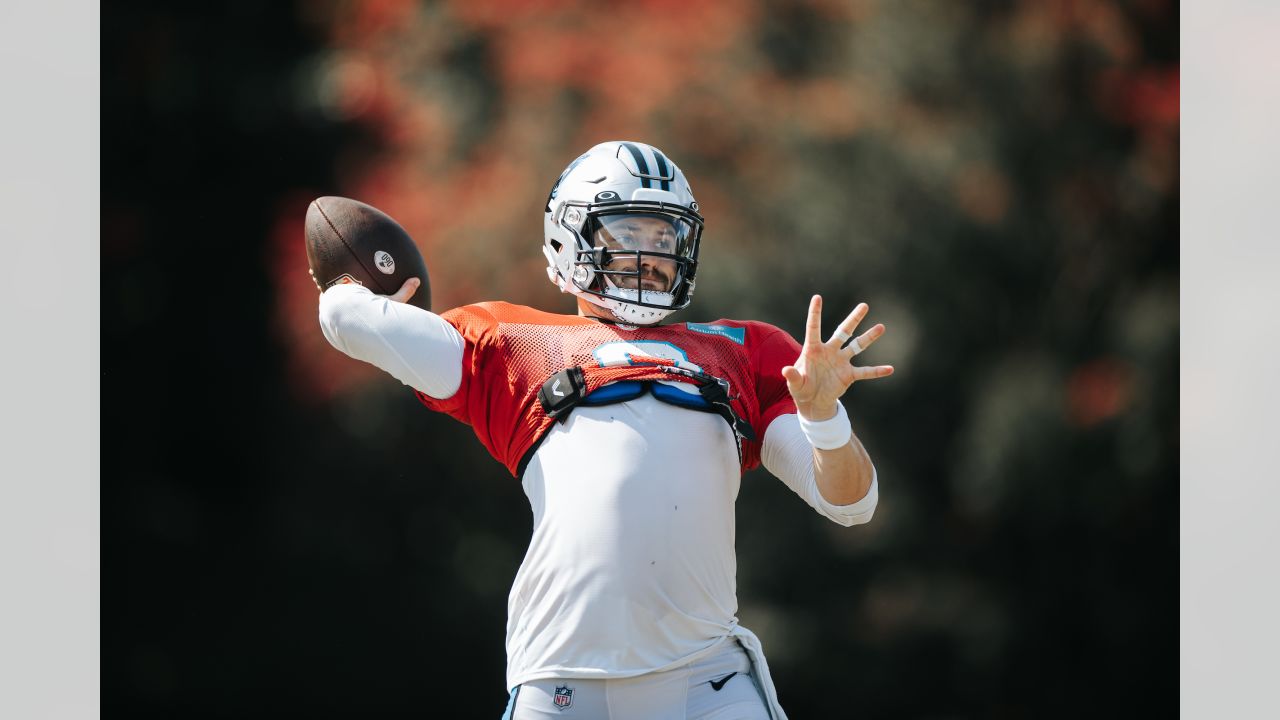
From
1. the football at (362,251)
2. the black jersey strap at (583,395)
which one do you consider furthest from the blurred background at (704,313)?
the black jersey strap at (583,395)

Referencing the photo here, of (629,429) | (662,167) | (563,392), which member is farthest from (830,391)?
(662,167)

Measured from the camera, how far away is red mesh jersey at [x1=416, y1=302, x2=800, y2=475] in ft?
8.98

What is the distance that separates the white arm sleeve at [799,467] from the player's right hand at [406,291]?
0.82 m

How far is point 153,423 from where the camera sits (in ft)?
17.0

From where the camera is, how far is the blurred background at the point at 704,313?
5.16 metres

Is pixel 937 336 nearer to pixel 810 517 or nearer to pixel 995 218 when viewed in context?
pixel 995 218

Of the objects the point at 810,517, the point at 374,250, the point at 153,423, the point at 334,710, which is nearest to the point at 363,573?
the point at 334,710

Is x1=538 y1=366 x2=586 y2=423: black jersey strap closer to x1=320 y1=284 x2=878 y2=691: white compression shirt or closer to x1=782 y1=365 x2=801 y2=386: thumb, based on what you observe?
x1=320 y1=284 x2=878 y2=691: white compression shirt

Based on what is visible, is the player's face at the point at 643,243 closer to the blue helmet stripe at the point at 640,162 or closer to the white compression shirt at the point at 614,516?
the blue helmet stripe at the point at 640,162

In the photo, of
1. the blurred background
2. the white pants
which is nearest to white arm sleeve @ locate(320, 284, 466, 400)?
the white pants

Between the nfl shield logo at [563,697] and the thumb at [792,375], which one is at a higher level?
the thumb at [792,375]

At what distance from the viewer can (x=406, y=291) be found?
2914 mm

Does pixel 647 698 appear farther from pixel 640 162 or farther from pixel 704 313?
pixel 704 313

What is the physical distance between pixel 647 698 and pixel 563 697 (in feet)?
0.52
